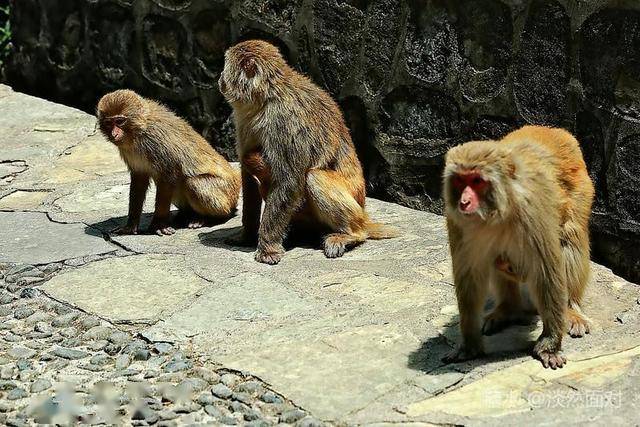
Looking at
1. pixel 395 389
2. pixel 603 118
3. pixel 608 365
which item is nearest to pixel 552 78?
pixel 603 118

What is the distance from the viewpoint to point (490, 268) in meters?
4.69

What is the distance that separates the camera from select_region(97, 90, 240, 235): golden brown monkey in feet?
22.7

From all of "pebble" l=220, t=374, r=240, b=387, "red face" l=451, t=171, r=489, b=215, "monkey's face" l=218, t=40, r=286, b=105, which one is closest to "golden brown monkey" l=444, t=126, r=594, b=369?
"red face" l=451, t=171, r=489, b=215

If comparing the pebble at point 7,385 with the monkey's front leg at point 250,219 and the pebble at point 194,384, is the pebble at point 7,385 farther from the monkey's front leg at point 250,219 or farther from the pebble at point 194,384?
the monkey's front leg at point 250,219

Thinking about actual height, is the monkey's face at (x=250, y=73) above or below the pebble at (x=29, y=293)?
above

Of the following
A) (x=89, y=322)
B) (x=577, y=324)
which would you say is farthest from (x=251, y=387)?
(x=577, y=324)

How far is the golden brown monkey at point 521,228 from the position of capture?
14.3ft

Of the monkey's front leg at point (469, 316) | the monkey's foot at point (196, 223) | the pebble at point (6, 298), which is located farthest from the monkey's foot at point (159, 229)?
the monkey's front leg at point (469, 316)

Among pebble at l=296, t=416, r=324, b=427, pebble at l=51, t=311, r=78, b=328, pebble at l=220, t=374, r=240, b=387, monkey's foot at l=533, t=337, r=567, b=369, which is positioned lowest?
pebble at l=51, t=311, r=78, b=328

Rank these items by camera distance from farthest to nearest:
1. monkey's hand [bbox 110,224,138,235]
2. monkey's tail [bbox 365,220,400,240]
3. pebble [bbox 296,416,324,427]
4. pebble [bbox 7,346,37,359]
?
monkey's hand [bbox 110,224,138,235] < monkey's tail [bbox 365,220,400,240] < pebble [bbox 7,346,37,359] < pebble [bbox 296,416,324,427]

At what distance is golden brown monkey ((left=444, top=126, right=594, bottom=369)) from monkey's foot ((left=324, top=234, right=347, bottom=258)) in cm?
148

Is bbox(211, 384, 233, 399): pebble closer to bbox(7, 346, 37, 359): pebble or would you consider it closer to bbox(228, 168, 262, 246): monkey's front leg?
bbox(7, 346, 37, 359): pebble

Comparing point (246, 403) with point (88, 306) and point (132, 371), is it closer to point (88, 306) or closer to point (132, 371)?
point (132, 371)

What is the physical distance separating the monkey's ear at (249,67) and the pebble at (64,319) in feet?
6.44
